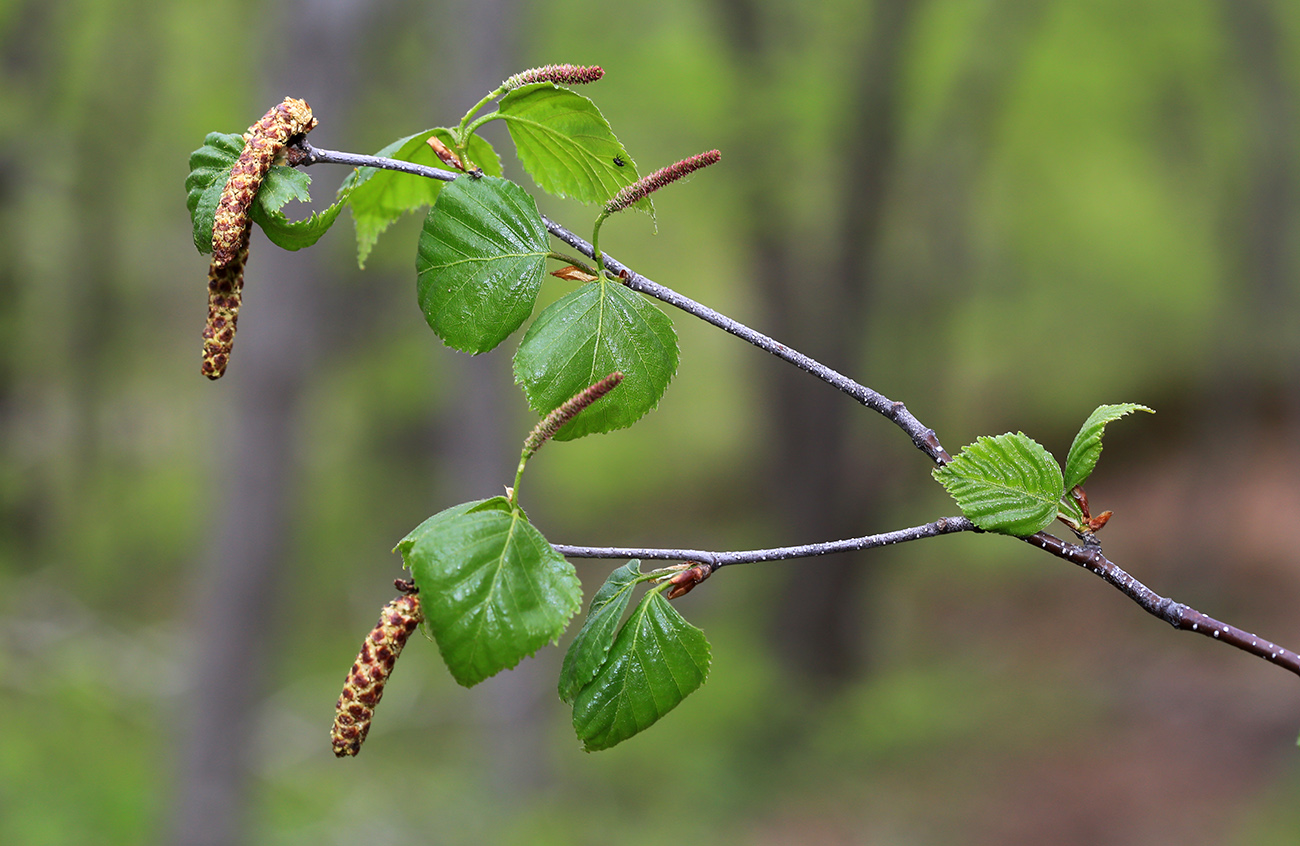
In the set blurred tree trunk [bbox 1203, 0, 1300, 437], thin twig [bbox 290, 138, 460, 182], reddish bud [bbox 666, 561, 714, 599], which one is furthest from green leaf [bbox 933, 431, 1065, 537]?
blurred tree trunk [bbox 1203, 0, 1300, 437]

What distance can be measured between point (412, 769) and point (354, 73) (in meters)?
6.22

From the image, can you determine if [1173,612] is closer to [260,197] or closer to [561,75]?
[561,75]

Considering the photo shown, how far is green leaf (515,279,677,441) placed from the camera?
3.87 feet

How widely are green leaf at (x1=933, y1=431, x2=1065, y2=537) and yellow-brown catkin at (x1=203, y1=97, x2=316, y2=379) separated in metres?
0.86

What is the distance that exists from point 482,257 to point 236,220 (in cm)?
28

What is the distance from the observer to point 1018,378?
18.5 m

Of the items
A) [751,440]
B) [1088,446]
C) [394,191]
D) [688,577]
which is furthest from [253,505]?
[751,440]

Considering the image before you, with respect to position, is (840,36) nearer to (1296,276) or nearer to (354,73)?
(354,73)

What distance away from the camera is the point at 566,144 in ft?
4.48

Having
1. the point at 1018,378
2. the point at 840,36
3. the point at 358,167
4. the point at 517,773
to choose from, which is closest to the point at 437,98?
the point at 840,36

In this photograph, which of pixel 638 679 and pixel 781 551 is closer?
pixel 781 551

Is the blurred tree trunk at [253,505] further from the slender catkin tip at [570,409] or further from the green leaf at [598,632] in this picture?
the slender catkin tip at [570,409]

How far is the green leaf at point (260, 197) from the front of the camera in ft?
3.79

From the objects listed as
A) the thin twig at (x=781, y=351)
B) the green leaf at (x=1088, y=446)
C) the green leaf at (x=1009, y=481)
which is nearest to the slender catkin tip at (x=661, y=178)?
the thin twig at (x=781, y=351)
